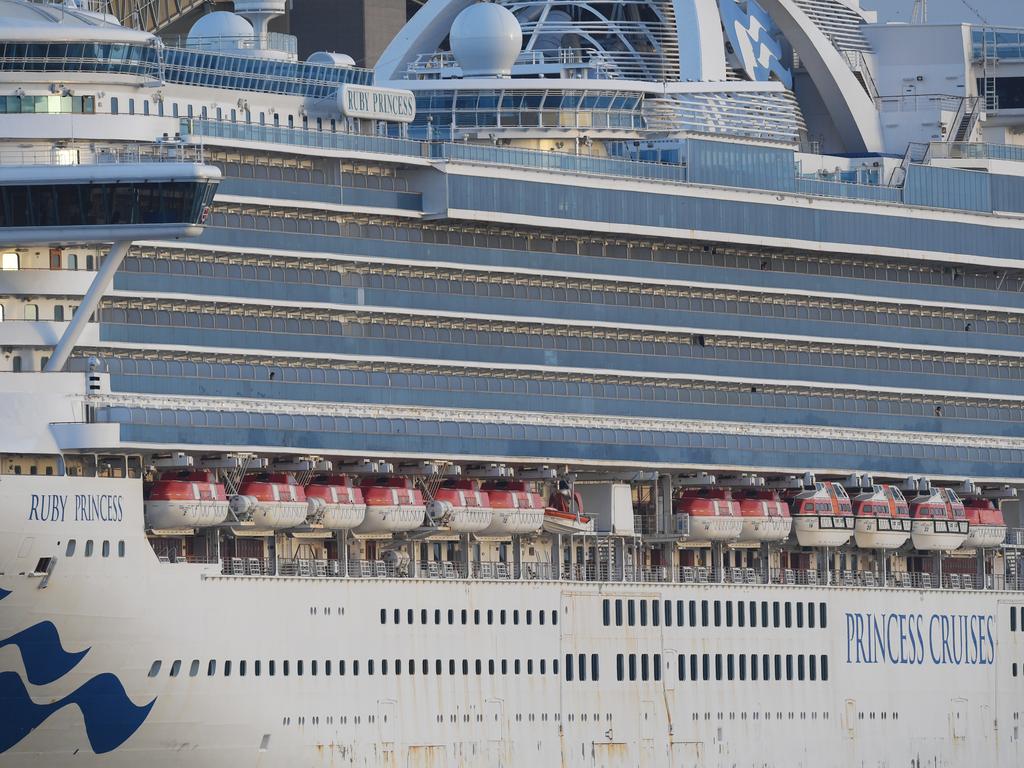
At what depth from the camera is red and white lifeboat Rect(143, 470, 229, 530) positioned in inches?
2258

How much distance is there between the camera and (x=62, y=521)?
2194 inches

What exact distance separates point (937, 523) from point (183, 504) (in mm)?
21559

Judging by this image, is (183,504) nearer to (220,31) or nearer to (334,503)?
(334,503)

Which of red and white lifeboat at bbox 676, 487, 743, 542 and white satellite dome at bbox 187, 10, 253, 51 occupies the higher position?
white satellite dome at bbox 187, 10, 253, 51

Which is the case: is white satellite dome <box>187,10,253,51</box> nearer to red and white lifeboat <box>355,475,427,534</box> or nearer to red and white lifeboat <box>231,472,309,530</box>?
red and white lifeboat <box>355,475,427,534</box>

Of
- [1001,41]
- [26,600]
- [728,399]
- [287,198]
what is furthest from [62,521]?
[1001,41]

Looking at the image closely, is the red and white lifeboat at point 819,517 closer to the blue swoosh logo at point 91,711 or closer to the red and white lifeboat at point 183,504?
the red and white lifeboat at point 183,504

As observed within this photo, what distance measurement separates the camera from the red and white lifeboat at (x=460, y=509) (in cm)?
6216

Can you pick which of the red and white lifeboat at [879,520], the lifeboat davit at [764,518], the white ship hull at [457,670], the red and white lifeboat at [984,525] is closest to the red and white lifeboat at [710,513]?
the lifeboat davit at [764,518]

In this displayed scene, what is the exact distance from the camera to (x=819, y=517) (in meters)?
70.0

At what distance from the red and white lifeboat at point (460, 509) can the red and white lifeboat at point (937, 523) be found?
13.2 m

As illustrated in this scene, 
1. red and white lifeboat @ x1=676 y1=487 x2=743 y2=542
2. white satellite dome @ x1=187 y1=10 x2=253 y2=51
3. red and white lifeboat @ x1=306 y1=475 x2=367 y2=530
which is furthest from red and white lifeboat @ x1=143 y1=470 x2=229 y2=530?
red and white lifeboat @ x1=676 y1=487 x2=743 y2=542

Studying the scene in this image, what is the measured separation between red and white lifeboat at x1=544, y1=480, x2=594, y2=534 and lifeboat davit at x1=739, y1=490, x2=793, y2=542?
4.21 meters

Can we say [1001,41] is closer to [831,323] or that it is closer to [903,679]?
[831,323]
